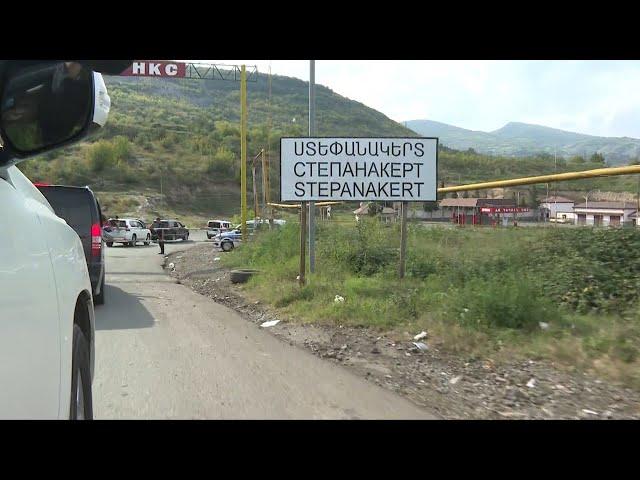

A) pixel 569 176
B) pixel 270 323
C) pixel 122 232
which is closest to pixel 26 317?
pixel 270 323

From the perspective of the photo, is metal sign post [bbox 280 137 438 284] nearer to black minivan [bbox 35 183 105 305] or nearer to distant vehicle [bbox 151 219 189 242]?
black minivan [bbox 35 183 105 305]

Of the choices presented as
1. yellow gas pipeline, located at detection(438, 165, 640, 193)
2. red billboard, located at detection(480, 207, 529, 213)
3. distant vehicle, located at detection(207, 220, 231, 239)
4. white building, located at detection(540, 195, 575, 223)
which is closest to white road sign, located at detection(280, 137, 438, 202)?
yellow gas pipeline, located at detection(438, 165, 640, 193)

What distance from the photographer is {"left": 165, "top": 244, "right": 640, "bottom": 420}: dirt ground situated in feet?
16.7

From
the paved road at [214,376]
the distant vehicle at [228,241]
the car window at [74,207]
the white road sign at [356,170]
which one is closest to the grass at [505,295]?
the white road sign at [356,170]

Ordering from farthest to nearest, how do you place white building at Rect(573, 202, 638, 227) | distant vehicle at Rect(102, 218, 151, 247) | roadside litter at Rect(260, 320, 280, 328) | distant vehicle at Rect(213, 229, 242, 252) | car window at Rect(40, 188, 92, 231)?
distant vehicle at Rect(102, 218, 151, 247), distant vehicle at Rect(213, 229, 242, 252), car window at Rect(40, 188, 92, 231), roadside litter at Rect(260, 320, 280, 328), white building at Rect(573, 202, 638, 227)

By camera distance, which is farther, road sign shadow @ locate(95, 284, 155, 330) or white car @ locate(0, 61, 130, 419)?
road sign shadow @ locate(95, 284, 155, 330)

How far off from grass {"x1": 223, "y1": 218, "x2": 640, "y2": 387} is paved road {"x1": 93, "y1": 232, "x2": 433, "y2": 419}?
62.1 inches

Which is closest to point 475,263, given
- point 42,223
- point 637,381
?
point 637,381

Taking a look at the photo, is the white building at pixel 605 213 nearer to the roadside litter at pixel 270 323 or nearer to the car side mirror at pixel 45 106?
the roadside litter at pixel 270 323

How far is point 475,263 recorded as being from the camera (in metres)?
9.41

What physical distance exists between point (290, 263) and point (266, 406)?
8.19m

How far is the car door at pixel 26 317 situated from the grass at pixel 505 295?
4.93 metres

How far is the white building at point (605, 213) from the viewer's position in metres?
7.62
